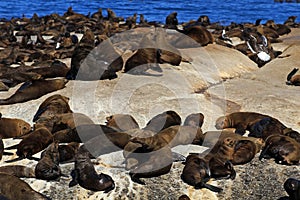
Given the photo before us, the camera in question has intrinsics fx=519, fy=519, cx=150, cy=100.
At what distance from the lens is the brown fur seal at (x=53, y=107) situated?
279 inches

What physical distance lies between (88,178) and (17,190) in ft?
2.44

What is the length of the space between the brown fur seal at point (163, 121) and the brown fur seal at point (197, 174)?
42.7 inches

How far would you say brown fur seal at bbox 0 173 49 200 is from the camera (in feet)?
15.7

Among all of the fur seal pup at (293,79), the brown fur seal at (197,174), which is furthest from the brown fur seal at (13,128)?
the fur seal pup at (293,79)

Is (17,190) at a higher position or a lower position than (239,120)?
higher

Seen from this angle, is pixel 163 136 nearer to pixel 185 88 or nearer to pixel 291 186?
pixel 291 186

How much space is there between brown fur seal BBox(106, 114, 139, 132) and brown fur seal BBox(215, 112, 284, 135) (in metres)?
1.27

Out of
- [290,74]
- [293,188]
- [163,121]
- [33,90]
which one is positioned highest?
[293,188]

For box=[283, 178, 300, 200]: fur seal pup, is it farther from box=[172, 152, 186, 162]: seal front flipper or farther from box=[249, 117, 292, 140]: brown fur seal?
box=[249, 117, 292, 140]: brown fur seal

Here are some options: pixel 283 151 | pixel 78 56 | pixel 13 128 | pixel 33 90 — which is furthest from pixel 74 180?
pixel 78 56

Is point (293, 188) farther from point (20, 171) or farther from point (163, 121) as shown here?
point (20, 171)

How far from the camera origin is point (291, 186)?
16.5ft

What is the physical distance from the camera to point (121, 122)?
675 centimetres

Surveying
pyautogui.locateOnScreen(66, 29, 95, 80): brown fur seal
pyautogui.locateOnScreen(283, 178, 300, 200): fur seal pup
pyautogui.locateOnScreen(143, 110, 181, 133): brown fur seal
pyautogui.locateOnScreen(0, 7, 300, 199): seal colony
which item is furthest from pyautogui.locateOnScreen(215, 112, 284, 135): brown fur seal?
pyautogui.locateOnScreen(66, 29, 95, 80): brown fur seal
